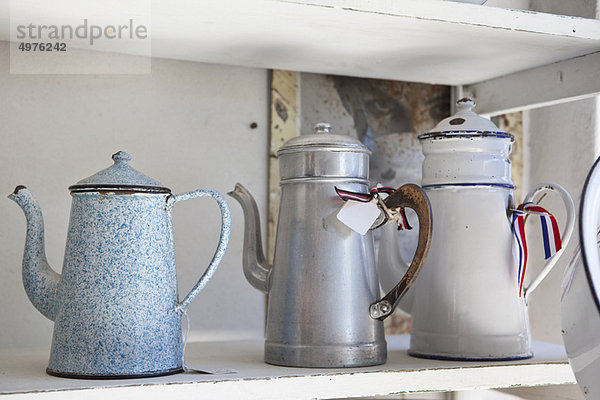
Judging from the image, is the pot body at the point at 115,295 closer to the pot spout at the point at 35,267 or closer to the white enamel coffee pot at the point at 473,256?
the pot spout at the point at 35,267

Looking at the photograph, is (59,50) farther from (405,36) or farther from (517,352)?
(517,352)

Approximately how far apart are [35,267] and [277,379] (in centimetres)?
30

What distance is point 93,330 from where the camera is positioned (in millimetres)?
765

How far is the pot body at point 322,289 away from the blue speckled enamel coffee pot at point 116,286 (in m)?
0.10

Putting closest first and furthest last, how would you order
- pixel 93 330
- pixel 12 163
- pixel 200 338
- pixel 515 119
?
pixel 93 330
pixel 12 163
pixel 200 338
pixel 515 119

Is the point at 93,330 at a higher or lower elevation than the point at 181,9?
lower

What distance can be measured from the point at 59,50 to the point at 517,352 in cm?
75

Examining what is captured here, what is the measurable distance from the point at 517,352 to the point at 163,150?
1.92 ft

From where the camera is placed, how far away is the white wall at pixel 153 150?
1035 millimetres

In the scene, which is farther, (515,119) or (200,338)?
(515,119)

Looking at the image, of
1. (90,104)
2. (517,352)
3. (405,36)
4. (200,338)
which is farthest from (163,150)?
(517,352)

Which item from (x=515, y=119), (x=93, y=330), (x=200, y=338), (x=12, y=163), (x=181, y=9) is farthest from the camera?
(x=515, y=119)

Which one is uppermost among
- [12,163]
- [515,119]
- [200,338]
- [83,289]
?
[515,119]

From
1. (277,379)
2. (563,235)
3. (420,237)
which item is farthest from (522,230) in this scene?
(277,379)
